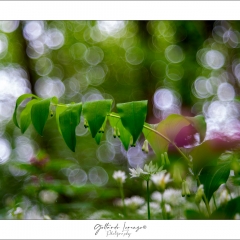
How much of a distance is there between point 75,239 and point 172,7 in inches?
39.4

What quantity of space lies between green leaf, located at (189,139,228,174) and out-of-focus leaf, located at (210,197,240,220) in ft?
0.34

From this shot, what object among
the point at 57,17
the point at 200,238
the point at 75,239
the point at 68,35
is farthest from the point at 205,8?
the point at 68,35

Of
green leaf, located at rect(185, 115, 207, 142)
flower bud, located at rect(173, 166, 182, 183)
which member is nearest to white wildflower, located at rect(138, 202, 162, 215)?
flower bud, located at rect(173, 166, 182, 183)

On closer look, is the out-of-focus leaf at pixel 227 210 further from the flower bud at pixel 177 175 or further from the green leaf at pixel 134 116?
the green leaf at pixel 134 116

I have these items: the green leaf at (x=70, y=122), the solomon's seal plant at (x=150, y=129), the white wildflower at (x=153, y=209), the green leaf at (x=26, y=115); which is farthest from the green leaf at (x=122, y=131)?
the white wildflower at (x=153, y=209)

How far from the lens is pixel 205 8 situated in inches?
45.9

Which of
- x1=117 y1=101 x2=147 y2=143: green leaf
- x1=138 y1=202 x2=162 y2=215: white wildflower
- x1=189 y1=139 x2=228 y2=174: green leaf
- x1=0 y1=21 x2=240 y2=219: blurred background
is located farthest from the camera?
x1=0 y1=21 x2=240 y2=219: blurred background

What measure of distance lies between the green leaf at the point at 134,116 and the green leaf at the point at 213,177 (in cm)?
23

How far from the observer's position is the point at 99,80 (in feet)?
8.28

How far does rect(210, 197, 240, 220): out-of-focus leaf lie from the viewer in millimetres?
684

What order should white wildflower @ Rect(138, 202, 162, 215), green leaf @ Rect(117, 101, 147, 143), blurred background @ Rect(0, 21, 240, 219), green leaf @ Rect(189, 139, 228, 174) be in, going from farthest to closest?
blurred background @ Rect(0, 21, 240, 219)
white wildflower @ Rect(138, 202, 162, 215)
green leaf @ Rect(189, 139, 228, 174)
green leaf @ Rect(117, 101, 147, 143)

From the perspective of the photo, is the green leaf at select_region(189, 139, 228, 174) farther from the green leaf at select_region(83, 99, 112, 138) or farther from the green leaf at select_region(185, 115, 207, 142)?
the green leaf at select_region(83, 99, 112, 138)

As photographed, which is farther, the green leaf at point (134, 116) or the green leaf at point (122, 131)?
the green leaf at point (122, 131)

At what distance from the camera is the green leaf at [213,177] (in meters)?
0.70
